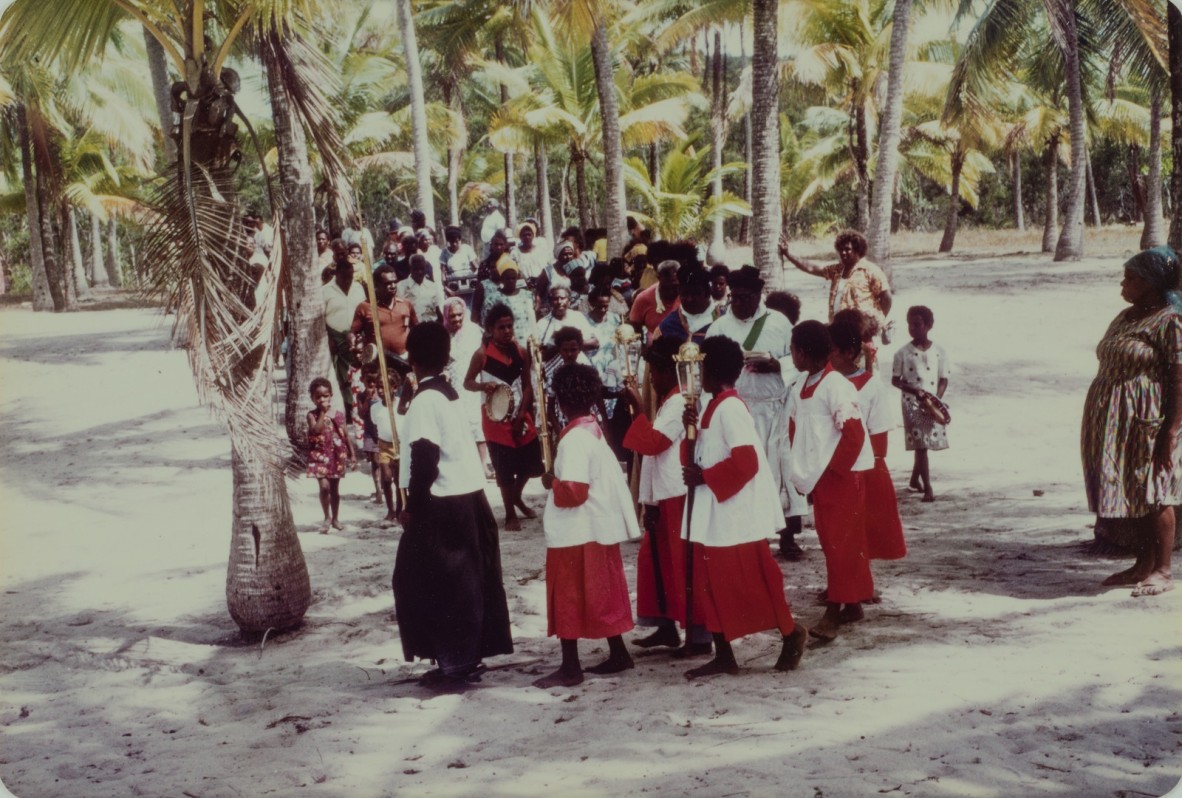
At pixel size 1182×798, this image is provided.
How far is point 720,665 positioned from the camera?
17.6 feet

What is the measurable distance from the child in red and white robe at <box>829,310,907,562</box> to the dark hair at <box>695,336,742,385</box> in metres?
0.99

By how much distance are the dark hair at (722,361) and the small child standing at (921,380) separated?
11.2 ft

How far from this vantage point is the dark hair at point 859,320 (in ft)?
20.2

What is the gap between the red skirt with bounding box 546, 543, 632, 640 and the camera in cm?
529

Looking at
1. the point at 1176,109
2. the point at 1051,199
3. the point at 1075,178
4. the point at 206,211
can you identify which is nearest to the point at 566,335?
the point at 206,211

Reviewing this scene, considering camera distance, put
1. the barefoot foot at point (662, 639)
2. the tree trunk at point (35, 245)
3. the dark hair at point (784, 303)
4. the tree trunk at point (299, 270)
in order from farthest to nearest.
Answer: the tree trunk at point (35, 245), the tree trunk at point (299, 270), the dark hair at point (784, 303), the barefoot foot at point (662, 639)

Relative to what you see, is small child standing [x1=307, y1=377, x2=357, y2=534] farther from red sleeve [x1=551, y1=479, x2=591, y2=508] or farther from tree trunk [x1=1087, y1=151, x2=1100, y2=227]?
tree trunk [x1=1087, y1=151, x2=1100, y2=227]

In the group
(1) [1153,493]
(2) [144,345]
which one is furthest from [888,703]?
(2) [144,345]

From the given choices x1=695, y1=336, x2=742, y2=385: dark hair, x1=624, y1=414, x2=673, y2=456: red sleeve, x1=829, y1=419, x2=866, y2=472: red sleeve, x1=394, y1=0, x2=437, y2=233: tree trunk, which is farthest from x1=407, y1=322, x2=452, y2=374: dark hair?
x1=394, y1=0, x2=437, y2=233: tree trunk

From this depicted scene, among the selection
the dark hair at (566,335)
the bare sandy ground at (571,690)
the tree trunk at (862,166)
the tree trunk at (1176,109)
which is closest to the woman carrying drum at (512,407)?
the bare sandy ground at (571,690)

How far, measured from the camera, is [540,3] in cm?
1550

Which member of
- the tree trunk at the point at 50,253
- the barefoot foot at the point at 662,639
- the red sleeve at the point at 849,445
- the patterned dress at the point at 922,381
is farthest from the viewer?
the tree trunk at the point at 50,253

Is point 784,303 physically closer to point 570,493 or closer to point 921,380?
point 921,380

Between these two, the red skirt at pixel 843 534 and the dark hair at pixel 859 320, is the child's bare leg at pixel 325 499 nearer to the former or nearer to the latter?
the dark hair at pixel 859 320
